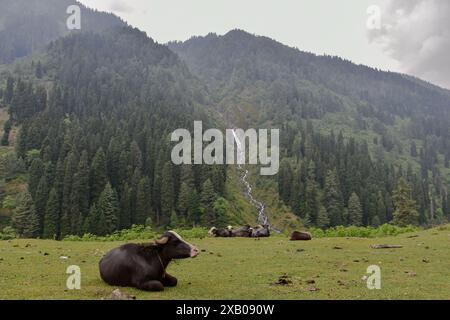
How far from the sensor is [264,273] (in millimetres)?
18969

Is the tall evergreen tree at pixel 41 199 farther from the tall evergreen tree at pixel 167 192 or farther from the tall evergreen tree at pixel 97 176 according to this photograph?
the tall evergreen tree at pixel 167 192

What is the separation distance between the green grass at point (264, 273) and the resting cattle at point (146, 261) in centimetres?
49

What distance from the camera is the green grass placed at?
14.2m

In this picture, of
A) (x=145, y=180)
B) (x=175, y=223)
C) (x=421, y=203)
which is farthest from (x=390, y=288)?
(x=421, y=203)

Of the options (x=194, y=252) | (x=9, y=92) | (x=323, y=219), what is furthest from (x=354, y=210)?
(x=9, y=92)

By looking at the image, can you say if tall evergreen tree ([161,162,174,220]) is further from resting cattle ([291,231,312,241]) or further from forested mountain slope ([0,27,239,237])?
resting cattle ([291,231,312,241])

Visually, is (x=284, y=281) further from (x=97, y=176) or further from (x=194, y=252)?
(x=97, y=176)

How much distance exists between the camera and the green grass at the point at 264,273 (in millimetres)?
14219

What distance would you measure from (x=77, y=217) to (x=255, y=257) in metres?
73.6

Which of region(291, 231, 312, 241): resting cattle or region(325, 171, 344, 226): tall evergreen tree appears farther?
region(325, 171, 344, 226): tall evergreen tree

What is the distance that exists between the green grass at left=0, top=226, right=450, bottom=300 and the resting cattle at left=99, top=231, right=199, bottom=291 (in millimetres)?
490

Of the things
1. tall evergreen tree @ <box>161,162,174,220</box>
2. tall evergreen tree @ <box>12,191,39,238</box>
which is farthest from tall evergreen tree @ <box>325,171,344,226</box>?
tall evergreen tree @ <box>12,191,39,238</box>

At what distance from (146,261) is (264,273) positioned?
605 cm

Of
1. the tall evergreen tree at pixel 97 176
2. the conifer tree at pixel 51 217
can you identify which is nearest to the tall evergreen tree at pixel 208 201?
the tall evergreen tree at pixel 97 176
